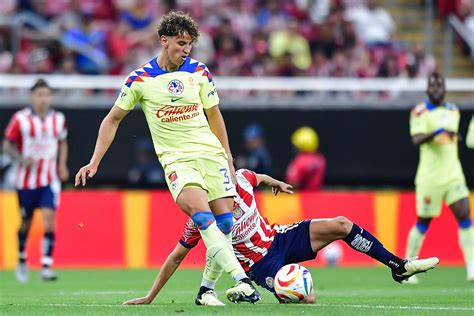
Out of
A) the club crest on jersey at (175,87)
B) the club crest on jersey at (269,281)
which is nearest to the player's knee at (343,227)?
the club crest on jersey at (269,281)

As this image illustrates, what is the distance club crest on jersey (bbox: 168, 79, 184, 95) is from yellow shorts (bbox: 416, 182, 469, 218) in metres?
6.02

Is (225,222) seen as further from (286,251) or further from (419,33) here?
(419,33)

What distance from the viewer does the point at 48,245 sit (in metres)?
15.3

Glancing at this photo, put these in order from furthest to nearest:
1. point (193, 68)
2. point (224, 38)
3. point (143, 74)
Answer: point (224, 38) < point (193, 68) < point (143, 74)

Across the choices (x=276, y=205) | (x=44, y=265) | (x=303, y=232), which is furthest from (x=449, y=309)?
(x=276, y=205)

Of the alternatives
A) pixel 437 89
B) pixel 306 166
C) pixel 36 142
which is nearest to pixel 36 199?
pixel 36 142

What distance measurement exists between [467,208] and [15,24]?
934 centimetres

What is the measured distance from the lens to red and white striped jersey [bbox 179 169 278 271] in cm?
975

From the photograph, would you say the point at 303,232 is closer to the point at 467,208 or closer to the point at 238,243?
the point at 238,243

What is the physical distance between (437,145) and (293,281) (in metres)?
5.70

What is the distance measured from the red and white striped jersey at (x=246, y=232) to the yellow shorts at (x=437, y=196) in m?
5.13

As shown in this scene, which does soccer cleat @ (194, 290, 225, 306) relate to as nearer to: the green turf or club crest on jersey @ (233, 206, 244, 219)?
the green turf

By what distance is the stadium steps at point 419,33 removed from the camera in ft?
74.8

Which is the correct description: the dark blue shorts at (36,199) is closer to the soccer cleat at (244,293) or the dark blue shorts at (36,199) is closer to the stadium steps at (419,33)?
the soccer cleat at (244,293)
